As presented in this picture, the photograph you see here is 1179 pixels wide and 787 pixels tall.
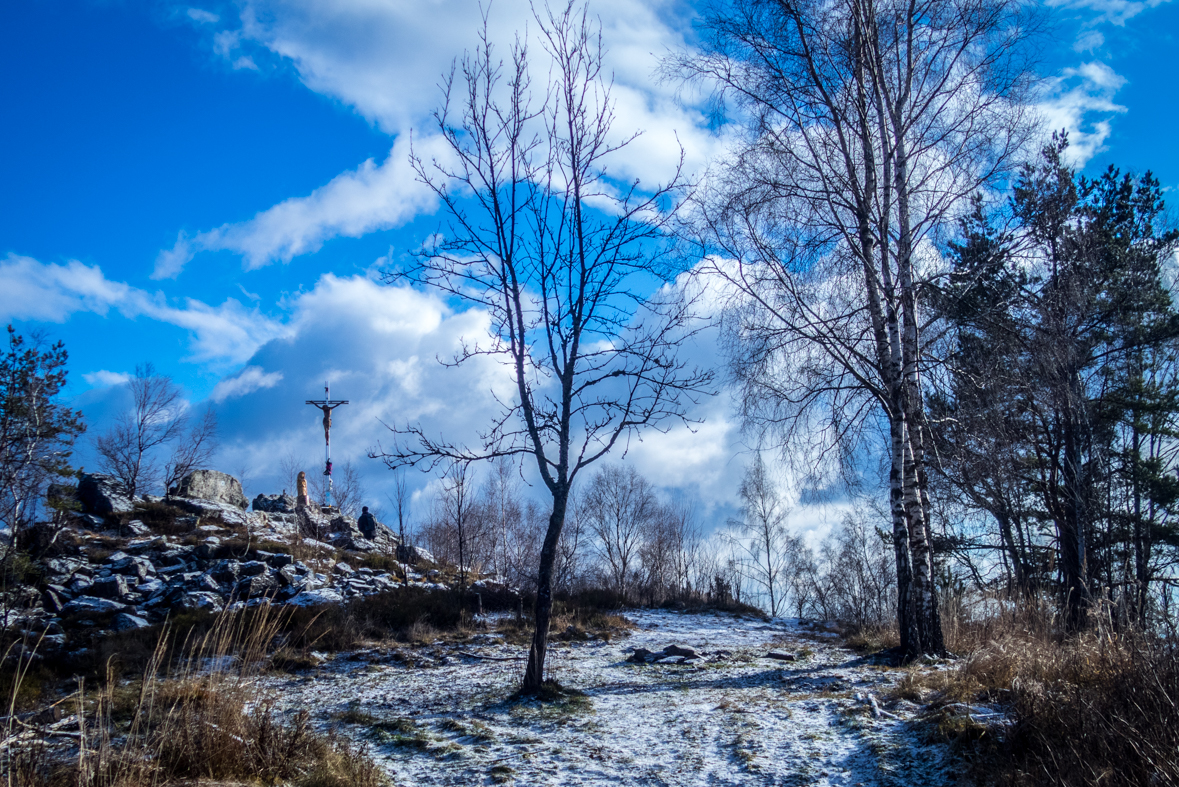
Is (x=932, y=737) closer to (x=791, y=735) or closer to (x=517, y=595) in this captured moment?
(x=791, y=735)

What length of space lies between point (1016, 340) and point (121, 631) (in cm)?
1373

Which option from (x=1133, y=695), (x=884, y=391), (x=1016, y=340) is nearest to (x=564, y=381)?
(x=884, y=391)

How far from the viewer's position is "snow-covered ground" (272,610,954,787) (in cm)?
422

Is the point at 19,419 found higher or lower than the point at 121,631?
higher

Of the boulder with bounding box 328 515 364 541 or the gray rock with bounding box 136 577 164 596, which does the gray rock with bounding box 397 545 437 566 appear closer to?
the boulder with bounding box 328 515 364 541

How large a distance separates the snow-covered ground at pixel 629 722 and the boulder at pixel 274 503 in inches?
749

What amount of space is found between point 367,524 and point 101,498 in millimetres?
7933

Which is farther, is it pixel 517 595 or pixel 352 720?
pixel 517 595

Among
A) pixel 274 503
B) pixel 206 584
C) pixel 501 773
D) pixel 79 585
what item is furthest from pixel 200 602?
pixel 274 503

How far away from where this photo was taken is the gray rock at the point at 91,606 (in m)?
11.6

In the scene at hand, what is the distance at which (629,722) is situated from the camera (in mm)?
5508

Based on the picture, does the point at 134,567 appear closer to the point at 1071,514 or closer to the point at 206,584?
the point at 206,584

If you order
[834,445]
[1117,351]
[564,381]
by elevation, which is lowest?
[834,445]

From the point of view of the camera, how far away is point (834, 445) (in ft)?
29.2
